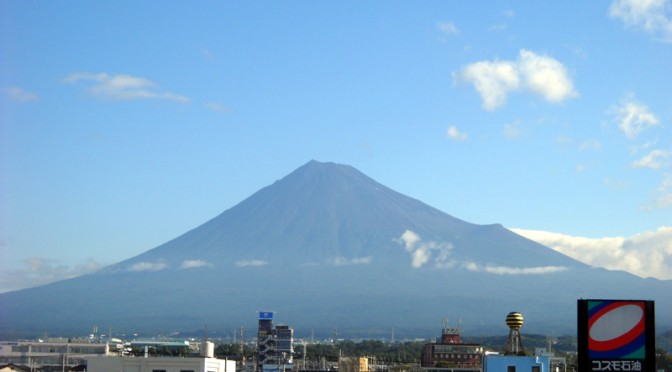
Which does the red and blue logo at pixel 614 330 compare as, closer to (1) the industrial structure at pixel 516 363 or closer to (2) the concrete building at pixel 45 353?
(1) the industrial structure at pixel 516 363

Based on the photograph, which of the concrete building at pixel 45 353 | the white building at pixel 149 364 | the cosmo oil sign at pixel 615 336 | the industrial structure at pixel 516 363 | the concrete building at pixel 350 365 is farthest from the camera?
the concrete building at pixel 45 353

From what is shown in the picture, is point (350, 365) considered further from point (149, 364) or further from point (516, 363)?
point (149, 364)

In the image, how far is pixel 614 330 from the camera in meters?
26.1

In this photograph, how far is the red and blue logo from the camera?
85.5 feet

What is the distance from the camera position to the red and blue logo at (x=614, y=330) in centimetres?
2606

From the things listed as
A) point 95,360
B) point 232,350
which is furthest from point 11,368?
point 232,350

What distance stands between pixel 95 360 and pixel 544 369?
18612 millimetres

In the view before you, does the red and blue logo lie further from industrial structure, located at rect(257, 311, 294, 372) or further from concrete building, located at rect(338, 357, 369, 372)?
industrial structure, located at rect(257, 311, 294, 372)

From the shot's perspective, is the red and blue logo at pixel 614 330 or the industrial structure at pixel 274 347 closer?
the red and blue logo at pixel 614 330

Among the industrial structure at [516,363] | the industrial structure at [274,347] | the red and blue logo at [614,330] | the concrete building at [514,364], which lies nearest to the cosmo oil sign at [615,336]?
the red and blue logo at [614,330]

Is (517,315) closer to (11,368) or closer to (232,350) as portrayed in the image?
(11,368)

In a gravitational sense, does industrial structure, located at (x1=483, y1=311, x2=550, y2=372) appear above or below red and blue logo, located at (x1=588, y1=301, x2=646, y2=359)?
below

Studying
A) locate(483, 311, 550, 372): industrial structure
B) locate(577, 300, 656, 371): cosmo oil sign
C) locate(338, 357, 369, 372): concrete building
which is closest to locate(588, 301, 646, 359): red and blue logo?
locate(577, 300, 656, 371): cosmo oil sign

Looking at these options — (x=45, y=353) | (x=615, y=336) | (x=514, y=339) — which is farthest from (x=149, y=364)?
(x=45, y=353)
